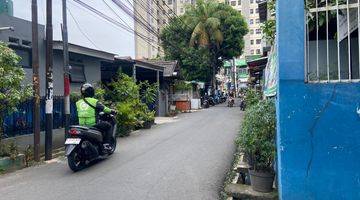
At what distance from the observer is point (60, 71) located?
1485 cm

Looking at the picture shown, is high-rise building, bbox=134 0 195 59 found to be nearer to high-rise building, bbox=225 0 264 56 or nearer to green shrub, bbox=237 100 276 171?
high-rise building, bbox=225 0 264 56

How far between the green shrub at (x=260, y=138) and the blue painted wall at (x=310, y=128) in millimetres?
658

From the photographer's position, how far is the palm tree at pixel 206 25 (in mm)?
40719

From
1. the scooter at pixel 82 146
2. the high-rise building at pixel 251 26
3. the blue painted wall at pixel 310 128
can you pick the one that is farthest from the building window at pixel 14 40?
the high-rise building at pixel 251 26

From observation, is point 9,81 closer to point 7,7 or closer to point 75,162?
point 75,162

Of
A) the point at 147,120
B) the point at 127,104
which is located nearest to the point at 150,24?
the point at 147,120

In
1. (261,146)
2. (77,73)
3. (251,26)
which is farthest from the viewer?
(251,26)

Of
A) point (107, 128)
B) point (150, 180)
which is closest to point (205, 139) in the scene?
point (107, 128)

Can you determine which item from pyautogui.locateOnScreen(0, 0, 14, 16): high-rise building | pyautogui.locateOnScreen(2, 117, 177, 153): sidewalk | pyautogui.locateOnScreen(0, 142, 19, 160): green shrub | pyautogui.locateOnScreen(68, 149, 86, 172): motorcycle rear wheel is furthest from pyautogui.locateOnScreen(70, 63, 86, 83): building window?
pyautogui.locateOnScreen(68, 149, 86, 172): motorcycle rear wheel

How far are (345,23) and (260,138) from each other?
6.37ft

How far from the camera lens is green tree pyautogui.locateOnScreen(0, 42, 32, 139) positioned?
28.1ft

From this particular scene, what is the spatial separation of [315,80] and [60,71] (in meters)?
11.8

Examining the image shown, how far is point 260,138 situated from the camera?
18.7 feet

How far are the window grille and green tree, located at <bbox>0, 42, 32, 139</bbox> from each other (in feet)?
21.4
